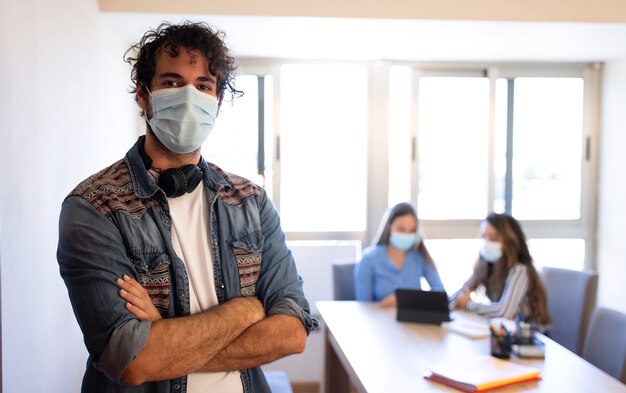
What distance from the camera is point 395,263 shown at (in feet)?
11.5

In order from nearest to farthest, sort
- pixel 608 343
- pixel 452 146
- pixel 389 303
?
pixel 608 343
pixel 389 303
pixel 452 146

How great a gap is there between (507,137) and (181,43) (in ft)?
10.8

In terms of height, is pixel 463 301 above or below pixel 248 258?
below

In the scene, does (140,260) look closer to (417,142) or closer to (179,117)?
(179,117)

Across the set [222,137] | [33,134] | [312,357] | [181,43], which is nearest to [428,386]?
[181,43]

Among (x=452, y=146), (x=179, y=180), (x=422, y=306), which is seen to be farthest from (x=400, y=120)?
(x=179, y=180)

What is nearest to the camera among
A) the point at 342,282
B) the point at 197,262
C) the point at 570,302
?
the point at 197,262

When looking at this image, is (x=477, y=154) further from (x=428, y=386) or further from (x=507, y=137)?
(x=428, y=386)

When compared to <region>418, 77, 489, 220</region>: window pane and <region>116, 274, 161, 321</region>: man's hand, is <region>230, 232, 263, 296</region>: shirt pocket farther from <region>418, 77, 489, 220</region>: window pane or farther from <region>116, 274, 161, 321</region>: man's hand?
<region>418, 77, 489, 220</region>: window pane

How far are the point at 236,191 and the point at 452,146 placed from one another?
298 cm

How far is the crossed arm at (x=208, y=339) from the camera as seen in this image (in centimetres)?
128

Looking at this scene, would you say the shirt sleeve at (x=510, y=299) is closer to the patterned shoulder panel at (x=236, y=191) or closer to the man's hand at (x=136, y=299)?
the patterned shoulder panel at (x=236, y=191)

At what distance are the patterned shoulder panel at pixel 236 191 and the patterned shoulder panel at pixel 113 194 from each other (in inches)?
7.1

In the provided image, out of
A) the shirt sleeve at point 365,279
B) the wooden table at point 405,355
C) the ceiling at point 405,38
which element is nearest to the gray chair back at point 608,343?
the wooden table at point 405,355
